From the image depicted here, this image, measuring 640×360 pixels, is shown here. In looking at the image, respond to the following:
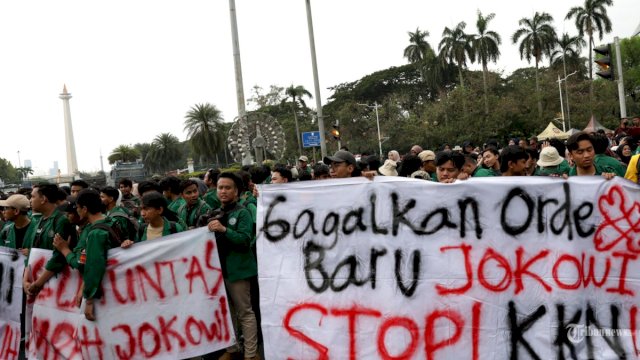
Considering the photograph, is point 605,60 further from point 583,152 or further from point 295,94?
point 295,94

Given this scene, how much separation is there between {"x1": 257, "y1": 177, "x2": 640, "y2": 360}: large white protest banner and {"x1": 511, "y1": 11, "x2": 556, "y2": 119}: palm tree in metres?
53.8

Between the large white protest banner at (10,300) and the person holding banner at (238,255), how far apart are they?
202 centimetres

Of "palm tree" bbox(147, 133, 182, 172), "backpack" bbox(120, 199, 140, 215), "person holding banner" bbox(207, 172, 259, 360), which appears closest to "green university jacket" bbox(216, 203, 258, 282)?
"person holding banner" bbox(207, 172, 259, 360)

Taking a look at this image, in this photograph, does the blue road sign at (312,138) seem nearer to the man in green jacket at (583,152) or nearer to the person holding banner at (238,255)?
the person holding banner at (238,255)

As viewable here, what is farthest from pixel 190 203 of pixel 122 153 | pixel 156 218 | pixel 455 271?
pixel 122 153

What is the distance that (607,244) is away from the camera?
13.2ft

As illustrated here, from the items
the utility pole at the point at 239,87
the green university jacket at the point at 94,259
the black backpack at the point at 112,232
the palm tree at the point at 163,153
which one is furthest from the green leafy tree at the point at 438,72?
the green university jacket at the point at 94,259

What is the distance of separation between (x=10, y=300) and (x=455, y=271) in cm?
399

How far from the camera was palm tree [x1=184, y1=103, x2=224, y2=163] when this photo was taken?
2493 inches

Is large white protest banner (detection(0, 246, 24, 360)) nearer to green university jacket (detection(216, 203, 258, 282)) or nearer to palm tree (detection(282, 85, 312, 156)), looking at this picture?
green university jacket (detection(216, 203, 258, 282))

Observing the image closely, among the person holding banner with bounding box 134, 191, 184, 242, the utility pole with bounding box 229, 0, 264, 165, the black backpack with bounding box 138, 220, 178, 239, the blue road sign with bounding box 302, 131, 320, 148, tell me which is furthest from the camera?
the blue road sign with bounding box 302, 131, 320, 148

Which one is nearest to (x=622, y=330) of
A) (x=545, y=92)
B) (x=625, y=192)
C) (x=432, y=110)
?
(x=625, y=192)

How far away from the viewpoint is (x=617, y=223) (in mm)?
4035

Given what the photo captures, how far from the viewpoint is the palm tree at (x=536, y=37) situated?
5444 cm
